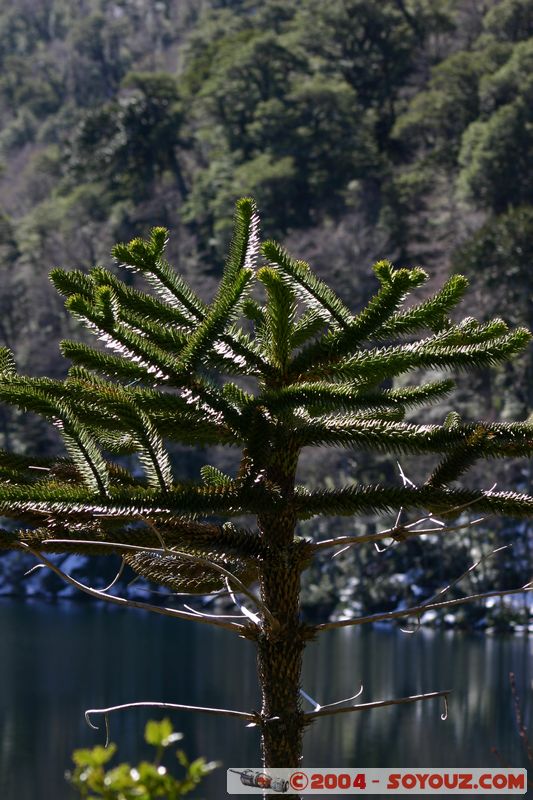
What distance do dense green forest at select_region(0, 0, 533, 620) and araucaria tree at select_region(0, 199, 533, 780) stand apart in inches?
1162

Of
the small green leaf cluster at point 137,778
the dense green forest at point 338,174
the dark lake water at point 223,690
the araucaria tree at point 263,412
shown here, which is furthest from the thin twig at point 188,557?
the dense green forest at point 338,174

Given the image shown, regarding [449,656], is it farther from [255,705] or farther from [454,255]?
[454,255]

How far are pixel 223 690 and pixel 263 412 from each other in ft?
67.1

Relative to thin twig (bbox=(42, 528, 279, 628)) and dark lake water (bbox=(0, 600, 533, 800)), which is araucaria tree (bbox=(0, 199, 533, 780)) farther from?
dark lake water (bbox=(0, 600, 533, 800))

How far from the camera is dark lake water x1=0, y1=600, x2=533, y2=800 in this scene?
18.1m

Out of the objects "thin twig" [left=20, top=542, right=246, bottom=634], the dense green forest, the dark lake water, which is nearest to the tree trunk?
"thin twig" [left=20, top=542, right=246, bottom=634]

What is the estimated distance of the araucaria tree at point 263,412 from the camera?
3.28 m

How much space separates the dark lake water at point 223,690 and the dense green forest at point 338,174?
5.73m

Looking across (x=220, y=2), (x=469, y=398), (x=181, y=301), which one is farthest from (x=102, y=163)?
(x=181, y=301)

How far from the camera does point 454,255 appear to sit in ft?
125

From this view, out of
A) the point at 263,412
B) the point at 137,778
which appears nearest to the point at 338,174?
the point at 263,412

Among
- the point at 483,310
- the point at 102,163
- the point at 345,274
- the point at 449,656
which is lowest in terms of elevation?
the point at 449,656

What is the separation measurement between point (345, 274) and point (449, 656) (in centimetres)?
1462

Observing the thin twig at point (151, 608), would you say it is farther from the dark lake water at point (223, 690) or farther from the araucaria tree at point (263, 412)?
the dark lake water at point (223, 690)
